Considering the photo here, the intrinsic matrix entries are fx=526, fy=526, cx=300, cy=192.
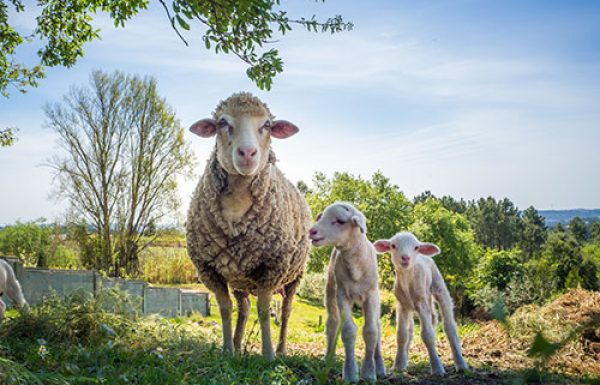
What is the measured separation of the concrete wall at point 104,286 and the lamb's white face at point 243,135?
6.14 metres

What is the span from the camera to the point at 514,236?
84.6 metres

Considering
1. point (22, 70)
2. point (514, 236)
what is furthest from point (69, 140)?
point (514, 236)

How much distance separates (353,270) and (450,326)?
1585 millimetres

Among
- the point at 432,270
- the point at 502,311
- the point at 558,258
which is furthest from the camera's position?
the point at 558,258

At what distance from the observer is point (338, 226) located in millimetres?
4832

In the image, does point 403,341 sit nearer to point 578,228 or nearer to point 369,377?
point 369,377

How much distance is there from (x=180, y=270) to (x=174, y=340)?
20.5 meters

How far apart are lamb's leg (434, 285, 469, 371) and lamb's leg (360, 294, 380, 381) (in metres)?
1.17

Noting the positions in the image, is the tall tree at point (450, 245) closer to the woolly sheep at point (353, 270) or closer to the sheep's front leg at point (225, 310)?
the sheep's front leg at point (225, 310)

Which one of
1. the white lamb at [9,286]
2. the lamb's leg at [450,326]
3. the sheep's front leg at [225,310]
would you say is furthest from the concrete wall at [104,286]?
the lamb's leg at [450,326]

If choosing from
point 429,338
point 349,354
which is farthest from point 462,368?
point 349,354

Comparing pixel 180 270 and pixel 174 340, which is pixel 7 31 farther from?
pixel 180 270

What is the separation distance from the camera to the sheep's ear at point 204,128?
220 inches

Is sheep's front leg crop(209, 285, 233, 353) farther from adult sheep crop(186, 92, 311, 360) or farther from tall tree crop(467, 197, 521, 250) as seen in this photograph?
tall tree crop(467, 197, 521, 250)
